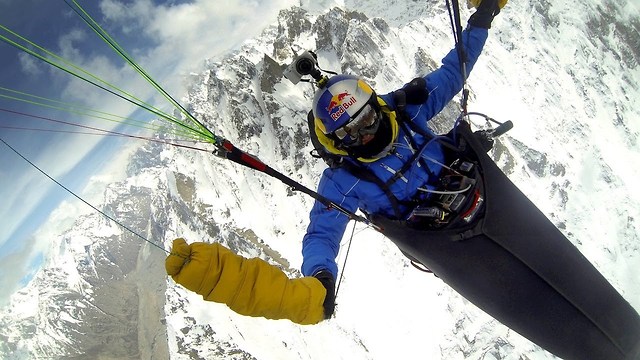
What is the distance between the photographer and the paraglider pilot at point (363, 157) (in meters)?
3.84

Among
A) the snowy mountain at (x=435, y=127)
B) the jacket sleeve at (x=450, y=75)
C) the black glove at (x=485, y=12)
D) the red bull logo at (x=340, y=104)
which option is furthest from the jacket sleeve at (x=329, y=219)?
the snowy mountain at (x=435, y=127)

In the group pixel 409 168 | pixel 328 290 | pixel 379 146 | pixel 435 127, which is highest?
pixel 435 127

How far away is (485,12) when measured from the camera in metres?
5.39

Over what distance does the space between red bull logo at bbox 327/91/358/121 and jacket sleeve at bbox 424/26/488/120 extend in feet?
4.39

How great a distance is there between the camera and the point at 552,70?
14038cm

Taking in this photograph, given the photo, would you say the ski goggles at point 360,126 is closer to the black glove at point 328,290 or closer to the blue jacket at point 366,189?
the blue jacket at point 366,189

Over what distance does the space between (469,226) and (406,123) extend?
1.43m

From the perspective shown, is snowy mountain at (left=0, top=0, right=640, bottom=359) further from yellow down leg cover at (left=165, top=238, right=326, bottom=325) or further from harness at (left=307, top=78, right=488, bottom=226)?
yellow down leg cover at (left=165, top=238, right=326, bottom=325)

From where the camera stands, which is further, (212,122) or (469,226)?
(212,122)

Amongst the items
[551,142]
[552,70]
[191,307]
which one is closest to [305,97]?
[191,307]

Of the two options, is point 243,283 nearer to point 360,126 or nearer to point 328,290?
point 328,290

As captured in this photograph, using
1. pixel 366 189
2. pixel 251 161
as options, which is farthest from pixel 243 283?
pixel 366 189

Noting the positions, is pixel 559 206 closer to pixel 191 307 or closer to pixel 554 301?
pixel 191 307

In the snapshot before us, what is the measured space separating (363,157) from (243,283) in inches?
81.4
